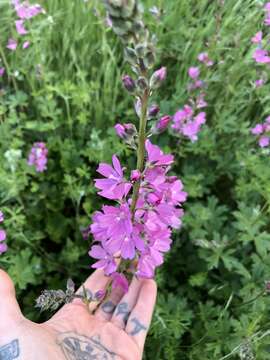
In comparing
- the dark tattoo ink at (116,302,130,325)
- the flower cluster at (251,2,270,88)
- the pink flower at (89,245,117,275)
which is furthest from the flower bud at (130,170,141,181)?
the flower cluster at (251,2,270,88)

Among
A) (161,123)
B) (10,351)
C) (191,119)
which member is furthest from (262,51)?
(10,351)

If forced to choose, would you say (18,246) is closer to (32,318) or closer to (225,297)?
(32,318)

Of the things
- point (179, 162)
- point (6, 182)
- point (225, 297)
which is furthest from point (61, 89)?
point (225, 297)

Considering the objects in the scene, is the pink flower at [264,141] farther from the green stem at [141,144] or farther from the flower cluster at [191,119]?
the green stem at [141,144]

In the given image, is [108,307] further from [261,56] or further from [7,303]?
[261,56]

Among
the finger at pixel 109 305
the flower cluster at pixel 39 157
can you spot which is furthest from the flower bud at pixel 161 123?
the flower cluster at pixel 39 157

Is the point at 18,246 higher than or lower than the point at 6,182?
lower

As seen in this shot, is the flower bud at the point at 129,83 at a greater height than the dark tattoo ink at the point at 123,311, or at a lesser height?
greater
